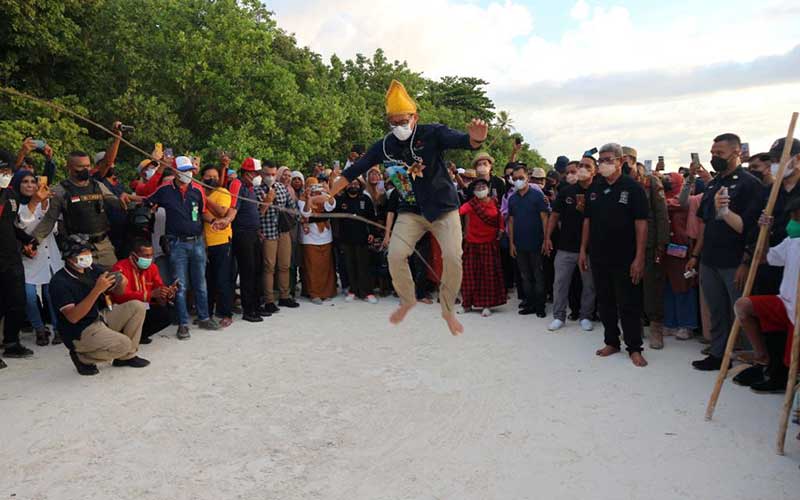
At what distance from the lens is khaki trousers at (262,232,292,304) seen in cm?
988

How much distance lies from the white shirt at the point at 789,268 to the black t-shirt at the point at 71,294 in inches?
273

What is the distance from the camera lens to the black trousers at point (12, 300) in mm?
7363

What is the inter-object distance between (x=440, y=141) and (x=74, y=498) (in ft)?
12.9

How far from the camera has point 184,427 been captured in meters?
5.30

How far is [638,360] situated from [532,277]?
303 cm

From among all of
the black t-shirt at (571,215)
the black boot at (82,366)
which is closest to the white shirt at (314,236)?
the black t-shirt at (571,215)

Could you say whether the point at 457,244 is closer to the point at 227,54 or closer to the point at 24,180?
the point at 24,180

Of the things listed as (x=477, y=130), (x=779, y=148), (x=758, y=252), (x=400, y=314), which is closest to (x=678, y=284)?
(x=779, y=148)

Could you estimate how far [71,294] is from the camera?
6.54m

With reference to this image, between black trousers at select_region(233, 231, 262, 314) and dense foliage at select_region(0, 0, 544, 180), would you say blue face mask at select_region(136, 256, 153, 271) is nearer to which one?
black trousers at select_region(233, 231, 262, 314)

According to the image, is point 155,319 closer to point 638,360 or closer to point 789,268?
point 638,360

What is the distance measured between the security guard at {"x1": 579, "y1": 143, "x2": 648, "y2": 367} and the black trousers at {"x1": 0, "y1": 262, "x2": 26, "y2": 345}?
7001mm

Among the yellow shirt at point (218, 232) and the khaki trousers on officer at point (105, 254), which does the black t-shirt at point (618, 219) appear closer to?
the yellow shirt at point (218, 232)

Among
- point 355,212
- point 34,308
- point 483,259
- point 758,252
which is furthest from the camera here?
point 355,212
